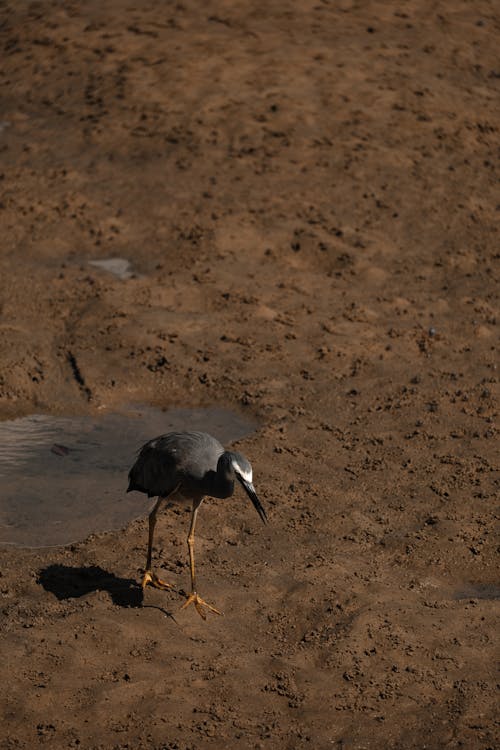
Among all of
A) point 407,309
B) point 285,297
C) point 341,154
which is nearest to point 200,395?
point 285,297

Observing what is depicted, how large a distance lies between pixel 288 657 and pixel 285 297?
4.60m

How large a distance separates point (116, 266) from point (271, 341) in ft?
6.44

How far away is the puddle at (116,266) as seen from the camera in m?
9.62

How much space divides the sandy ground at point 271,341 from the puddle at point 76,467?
0.66 ft

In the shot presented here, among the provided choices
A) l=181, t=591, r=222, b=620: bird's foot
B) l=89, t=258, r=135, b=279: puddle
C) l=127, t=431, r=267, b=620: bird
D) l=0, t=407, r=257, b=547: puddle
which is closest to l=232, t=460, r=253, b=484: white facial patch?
l=127, t=431, r=267, b=620: bird

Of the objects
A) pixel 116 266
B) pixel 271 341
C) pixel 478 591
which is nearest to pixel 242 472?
pixel 478 591

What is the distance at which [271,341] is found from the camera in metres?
8.73

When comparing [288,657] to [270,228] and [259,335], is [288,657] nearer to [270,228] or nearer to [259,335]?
[259,335]

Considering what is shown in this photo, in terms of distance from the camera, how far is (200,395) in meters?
8.02

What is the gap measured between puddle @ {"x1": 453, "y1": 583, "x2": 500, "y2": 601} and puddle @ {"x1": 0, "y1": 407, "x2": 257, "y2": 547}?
210cm

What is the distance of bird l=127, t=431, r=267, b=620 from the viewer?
214 inches

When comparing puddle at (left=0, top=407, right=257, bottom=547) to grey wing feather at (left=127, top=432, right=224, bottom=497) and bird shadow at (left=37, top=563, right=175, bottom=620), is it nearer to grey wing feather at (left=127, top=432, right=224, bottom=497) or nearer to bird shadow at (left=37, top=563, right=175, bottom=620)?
bird shadow at (left=37, top=563, right=175, bottom=620)

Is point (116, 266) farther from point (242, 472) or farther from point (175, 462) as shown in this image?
point (242, 472)

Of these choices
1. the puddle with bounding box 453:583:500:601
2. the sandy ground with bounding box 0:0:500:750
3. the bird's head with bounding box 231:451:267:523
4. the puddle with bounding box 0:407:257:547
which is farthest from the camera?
the puddle with bounding box 0:407:257:547
